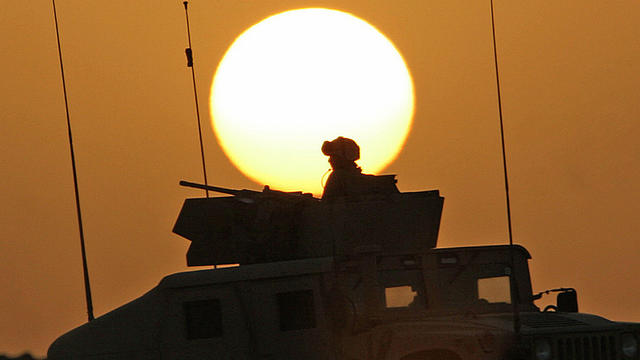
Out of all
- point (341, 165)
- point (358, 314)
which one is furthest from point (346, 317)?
point (341, 165)

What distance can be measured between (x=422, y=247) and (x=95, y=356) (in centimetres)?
456

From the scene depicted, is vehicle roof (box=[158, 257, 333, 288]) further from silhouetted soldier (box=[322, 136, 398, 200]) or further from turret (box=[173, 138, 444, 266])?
silhouetted soldier (box=[322, 136, 398, 200])

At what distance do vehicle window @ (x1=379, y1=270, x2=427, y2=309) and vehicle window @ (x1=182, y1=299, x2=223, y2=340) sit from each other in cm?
189

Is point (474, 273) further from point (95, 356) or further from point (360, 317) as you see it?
point (95, 356)

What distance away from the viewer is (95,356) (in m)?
18.3

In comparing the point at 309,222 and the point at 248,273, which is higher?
the point at 309,222

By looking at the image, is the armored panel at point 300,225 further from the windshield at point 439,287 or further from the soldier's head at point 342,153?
the windshield at point 439,287

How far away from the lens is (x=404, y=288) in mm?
18031

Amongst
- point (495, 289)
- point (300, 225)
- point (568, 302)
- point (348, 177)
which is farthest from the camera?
point (348, 177)

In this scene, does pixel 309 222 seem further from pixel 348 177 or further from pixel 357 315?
pixel 357 315

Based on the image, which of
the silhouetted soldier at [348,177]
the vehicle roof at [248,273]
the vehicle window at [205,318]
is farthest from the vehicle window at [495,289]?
the vehicle window at [205,318]

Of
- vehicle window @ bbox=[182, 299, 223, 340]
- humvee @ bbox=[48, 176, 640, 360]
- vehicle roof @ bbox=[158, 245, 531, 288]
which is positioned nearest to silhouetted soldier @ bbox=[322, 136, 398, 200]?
humvee @ bbox=[48, 176, 640, 360]

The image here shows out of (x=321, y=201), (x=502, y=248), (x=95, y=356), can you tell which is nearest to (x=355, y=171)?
(x=321, y=201)

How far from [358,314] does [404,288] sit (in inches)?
33.0
